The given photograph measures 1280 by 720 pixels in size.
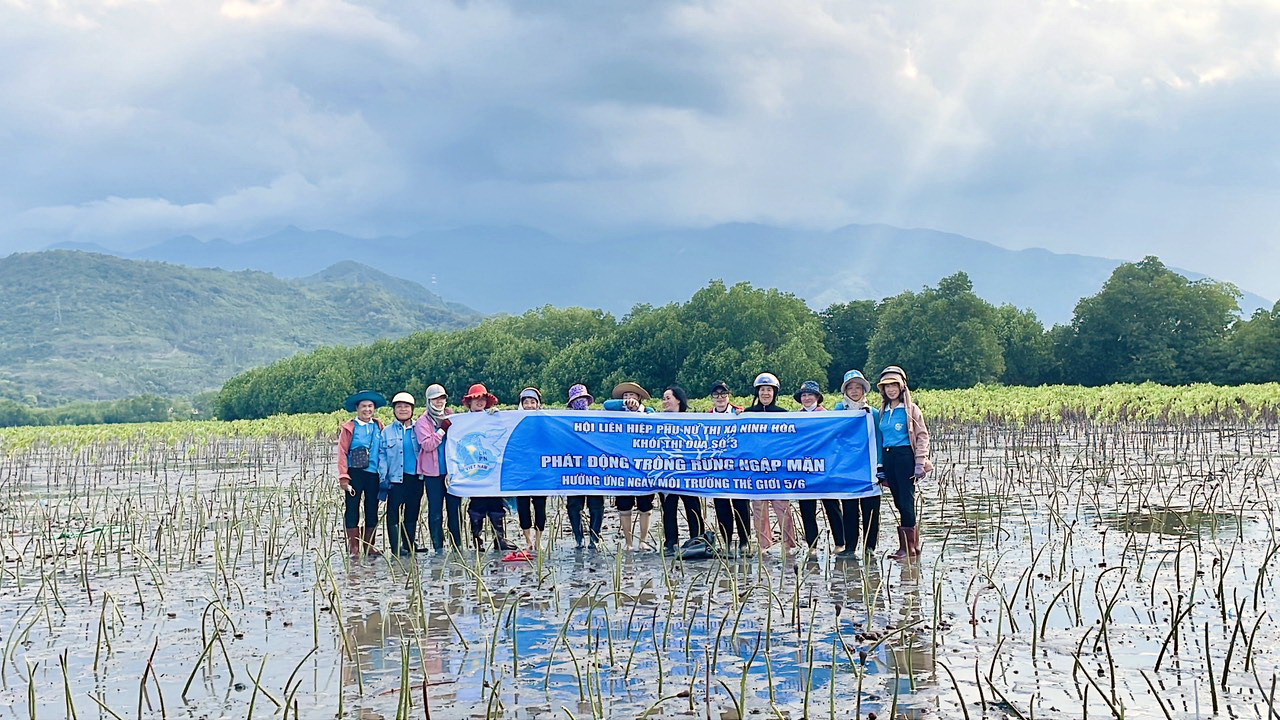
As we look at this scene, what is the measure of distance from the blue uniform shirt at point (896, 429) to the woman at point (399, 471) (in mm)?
4598

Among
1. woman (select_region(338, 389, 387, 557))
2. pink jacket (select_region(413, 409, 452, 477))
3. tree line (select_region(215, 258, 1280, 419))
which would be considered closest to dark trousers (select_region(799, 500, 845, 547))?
pink jacket (select_region(413, 409, 452, 477))

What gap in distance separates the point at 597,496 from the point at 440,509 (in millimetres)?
1615

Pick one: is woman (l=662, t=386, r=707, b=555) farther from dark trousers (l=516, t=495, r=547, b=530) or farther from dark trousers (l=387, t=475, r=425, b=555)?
dark trousers (l=387, t=475, r=425, b=555)

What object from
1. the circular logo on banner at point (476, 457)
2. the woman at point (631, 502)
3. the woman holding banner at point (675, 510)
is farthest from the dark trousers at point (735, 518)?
the circular logo on banner at point (476, 457)

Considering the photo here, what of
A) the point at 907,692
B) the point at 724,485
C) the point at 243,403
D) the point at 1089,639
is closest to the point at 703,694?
the point at 907,692

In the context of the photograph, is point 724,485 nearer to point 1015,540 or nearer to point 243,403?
point 1015,540

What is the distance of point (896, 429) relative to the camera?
10.0m

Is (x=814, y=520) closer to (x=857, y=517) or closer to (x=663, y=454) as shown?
(x=857, y=517)

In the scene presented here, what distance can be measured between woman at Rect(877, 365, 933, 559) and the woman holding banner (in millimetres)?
1876

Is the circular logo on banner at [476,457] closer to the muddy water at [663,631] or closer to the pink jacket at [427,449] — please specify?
the pink jacket at [427,449]

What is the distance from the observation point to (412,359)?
8775 cm

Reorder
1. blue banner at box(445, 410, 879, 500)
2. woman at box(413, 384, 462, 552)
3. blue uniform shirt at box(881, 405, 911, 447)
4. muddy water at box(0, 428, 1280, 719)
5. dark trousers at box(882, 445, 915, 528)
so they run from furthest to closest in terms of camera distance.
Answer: woman at box(413, 384, 462, 552)
blue banner at box(445, 410, 879, 500)
blue uniform shirt at box(881, 405, 911, 447)
dark trousers at box(882, 445, 915, 528)
muddy water at box(0, 428, 1280, 719)

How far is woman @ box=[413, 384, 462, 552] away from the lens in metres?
10.8

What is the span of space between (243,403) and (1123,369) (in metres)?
67.0
